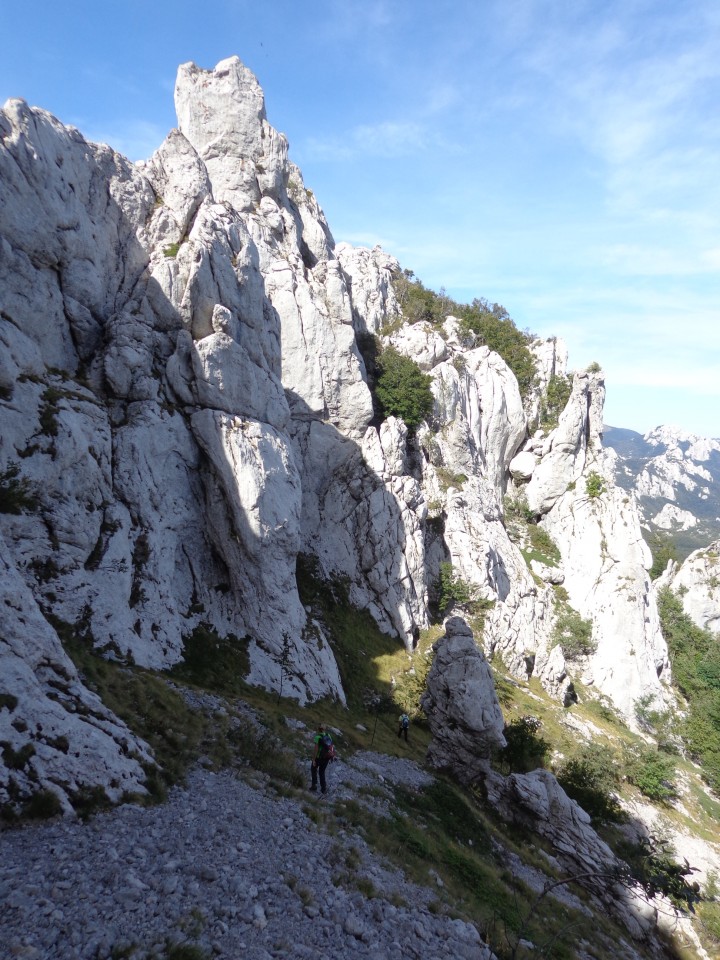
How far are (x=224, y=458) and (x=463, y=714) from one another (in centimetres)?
2381

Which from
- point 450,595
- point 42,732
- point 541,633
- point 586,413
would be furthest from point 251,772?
point 586,413

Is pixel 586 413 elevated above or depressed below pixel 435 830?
above

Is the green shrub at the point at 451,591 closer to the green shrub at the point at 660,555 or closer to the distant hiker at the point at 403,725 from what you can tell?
the distant hiker at the point at 403,725

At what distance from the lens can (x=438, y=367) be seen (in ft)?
234

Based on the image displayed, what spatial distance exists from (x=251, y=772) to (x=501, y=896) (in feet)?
34.3

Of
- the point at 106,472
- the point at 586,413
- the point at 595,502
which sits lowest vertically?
the point at 106,472

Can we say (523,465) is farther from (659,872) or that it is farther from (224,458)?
(659,872)

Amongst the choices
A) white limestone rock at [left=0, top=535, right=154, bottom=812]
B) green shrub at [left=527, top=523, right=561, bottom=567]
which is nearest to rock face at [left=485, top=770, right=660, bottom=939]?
white limestone rock at [left=0, top=535, right=154, bottom=812]

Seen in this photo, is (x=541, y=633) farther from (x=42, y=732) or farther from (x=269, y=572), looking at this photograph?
(x=42, y=732)

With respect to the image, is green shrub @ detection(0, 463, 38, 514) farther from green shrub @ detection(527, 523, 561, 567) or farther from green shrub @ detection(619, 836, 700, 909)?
green shrub @ detection(527, 523, 561, 567)

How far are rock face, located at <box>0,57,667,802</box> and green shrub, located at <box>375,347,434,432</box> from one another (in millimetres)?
2802

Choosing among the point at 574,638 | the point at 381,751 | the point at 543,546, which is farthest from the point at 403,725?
the point at 543,546

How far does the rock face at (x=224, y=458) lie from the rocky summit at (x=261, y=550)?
21 centimetres

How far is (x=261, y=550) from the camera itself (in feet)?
113
